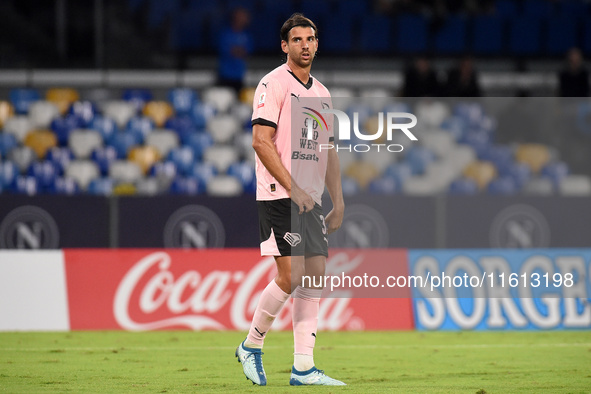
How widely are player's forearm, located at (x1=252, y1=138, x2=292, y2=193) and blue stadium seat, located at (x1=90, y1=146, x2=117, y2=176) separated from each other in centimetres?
A: 826

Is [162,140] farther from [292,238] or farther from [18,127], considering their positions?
[292,238]

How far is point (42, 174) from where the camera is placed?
1374 cm

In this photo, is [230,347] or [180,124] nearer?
[230,347]

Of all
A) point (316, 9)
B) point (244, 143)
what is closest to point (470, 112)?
point (244, 143)

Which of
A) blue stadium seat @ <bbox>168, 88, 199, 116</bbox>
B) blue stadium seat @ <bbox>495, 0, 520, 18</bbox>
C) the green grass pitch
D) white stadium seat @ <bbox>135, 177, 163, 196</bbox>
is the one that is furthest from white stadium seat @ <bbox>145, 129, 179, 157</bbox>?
blue stadium seat @ <bbox>495, 0, 520, 18</bbox>

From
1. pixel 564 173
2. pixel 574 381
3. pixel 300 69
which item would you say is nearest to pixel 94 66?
pixel 564 173

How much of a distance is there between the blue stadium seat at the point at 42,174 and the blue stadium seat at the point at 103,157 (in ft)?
2.10

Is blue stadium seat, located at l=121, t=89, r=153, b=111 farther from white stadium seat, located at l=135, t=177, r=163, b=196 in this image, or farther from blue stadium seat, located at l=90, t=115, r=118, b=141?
white stadium seat, located at l=135, t=177, r=163, b=196

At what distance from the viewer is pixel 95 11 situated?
15.7 meters

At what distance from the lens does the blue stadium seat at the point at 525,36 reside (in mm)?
17484

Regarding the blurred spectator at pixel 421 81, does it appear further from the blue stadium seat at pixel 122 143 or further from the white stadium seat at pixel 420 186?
the blue stadium seat at pixel 122 143

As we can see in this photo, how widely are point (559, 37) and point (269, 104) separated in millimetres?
12684

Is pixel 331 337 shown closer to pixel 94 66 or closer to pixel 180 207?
pixel 180 207

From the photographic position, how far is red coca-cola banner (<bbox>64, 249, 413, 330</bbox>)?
10438 mm
